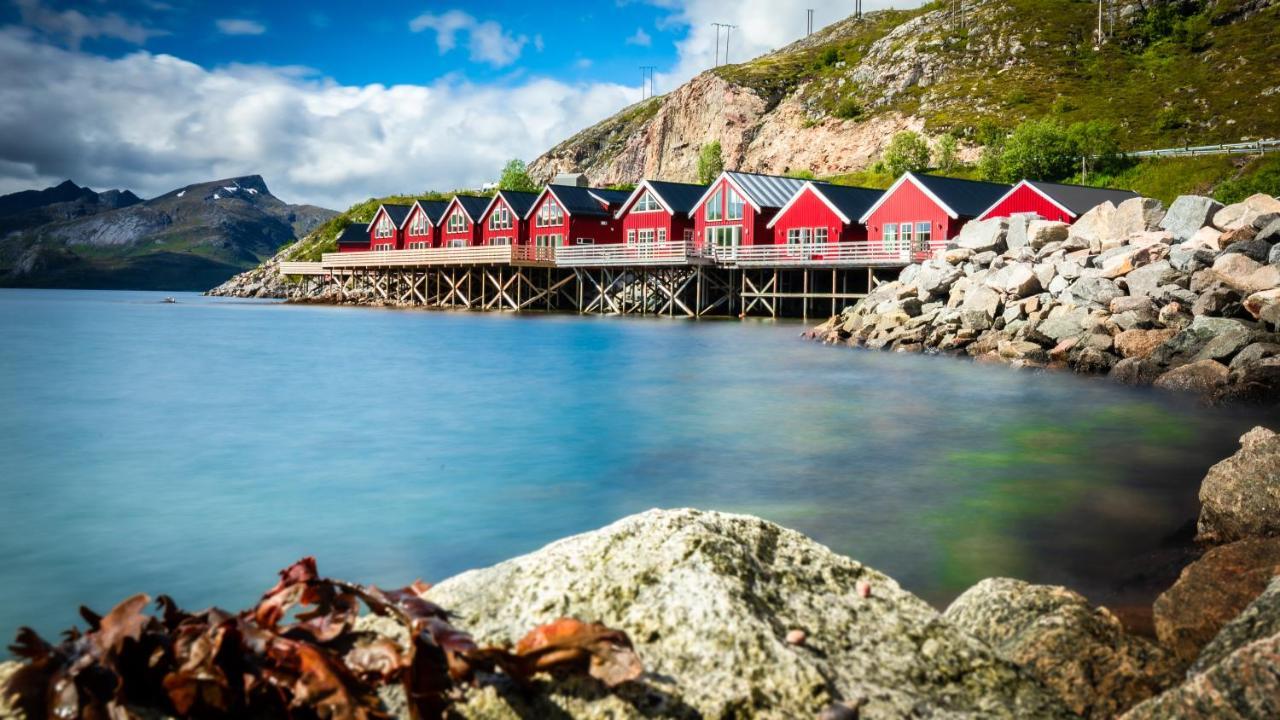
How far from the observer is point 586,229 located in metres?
52.8

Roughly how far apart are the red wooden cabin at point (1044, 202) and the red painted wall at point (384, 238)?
140 ft

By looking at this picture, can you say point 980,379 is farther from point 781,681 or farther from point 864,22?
point 864,22

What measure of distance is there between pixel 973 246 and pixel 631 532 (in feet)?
97.2

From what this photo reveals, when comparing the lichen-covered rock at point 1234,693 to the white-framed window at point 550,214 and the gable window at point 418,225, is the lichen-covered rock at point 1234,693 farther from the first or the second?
the gable window at point 418,225

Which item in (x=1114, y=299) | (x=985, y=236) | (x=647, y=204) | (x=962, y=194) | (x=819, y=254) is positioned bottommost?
(x=1114, y=299)

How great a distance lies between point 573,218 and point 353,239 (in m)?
27.8

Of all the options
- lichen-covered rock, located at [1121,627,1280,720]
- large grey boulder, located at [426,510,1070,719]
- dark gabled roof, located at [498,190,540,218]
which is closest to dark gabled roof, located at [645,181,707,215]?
dark gabled roof, located at [498,190,540,218]

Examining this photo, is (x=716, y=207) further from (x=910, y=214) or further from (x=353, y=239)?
(x=353, y=239)

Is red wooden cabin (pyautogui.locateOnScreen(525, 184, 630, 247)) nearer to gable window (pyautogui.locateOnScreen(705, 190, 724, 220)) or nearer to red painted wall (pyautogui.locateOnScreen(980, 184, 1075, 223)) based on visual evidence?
gable window (pyautogui.locateOnScreen(705, 190, 724, 220))

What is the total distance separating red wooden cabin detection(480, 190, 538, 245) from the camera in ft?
183

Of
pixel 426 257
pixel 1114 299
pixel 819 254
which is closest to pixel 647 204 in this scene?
pixel 819 254

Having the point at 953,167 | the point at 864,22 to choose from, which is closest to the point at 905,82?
the point at 953,167

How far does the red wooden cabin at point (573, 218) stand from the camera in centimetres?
5241

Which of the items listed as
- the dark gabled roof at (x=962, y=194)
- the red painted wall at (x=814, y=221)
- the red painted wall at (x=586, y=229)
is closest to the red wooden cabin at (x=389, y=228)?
the red painted wall at (x=586, y=229)
